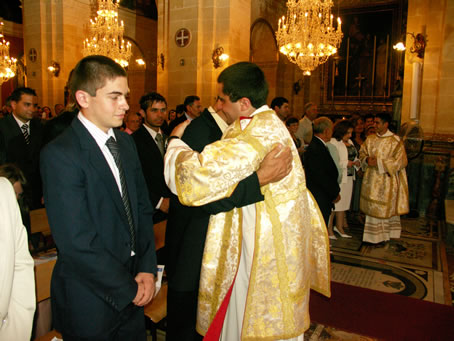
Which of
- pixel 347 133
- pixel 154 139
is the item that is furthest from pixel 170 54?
pixel 154 139

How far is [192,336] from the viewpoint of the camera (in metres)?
2.51

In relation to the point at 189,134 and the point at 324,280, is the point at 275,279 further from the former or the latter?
the point at 189,134

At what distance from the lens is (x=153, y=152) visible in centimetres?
376

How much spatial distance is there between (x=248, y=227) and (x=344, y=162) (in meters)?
4.64

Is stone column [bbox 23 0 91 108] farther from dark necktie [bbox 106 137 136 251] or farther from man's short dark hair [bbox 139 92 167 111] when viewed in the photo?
dark necktie [bbox 106 137 136 251]

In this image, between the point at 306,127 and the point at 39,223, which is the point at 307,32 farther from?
the point at 39,223

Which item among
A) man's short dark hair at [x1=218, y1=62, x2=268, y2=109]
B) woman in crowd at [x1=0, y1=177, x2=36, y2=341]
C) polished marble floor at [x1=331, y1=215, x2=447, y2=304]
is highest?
man's short dark hair at [x1=218, y1=62, x2=268, y2=109]

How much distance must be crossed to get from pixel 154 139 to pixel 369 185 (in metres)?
3.73

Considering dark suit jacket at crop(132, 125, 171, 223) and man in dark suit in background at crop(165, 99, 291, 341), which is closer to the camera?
man in dark suit in background at crop(165, 99, 291, 341)

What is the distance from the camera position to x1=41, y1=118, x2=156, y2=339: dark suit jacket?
163 cm

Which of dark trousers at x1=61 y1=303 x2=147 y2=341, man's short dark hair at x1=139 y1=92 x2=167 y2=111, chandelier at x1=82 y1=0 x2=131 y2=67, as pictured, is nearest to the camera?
dark trousers at x1=61 y1=303 x2=147 y2=341

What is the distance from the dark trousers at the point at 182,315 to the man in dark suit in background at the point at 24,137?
301 cm

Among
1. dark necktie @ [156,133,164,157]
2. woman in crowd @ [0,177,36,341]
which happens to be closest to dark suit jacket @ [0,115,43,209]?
dark necktie @ [156,133,164,157]

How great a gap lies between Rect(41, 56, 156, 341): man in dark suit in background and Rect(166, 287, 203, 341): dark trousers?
0.49m
